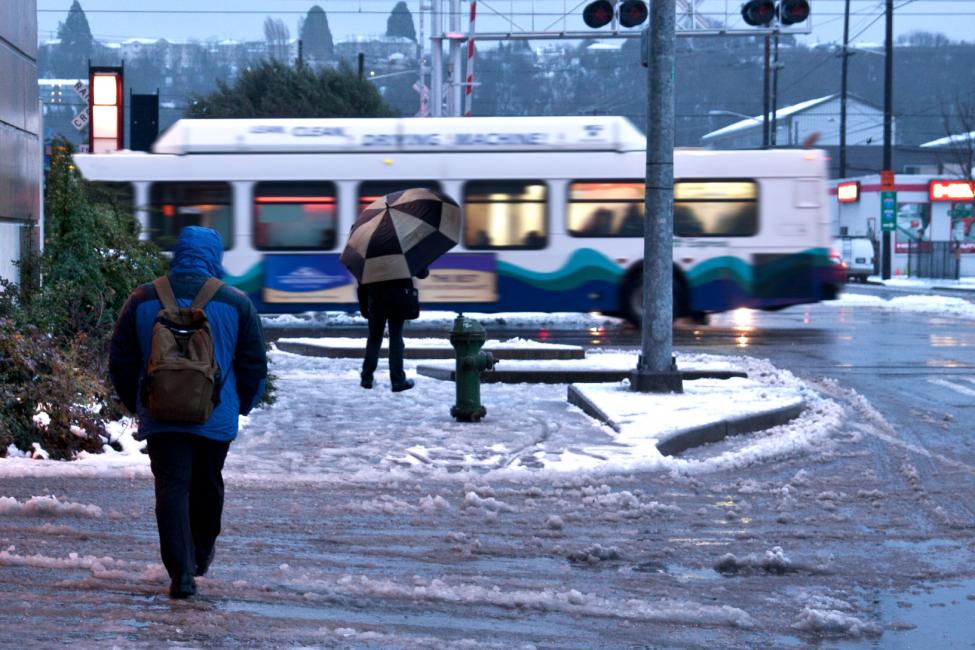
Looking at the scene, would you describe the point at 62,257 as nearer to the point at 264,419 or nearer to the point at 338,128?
the point at 264,419

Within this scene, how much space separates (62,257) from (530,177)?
38.8ft

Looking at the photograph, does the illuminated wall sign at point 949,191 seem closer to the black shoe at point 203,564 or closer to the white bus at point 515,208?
the white bus at point 515,208

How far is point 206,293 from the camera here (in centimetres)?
605

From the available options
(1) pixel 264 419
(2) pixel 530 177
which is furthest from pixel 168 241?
(1) pixel 264 419

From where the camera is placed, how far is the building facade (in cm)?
1371

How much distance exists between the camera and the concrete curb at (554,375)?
47.5 ft

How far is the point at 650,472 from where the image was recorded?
9633 millimetres

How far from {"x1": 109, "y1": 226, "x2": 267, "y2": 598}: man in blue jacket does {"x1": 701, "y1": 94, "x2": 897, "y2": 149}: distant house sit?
92010 mm

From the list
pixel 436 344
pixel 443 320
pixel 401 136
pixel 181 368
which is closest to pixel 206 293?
pixel 181 368

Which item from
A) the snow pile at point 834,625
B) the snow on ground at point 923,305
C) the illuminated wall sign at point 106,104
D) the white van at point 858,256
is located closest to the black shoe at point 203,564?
the snow pile at point 834,625

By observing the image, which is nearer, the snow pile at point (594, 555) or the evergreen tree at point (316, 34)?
the snow pile at point (594, 555)

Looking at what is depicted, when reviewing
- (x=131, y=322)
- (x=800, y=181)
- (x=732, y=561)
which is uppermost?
(x=800, y=181)

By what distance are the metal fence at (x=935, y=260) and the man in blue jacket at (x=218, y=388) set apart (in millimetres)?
48676

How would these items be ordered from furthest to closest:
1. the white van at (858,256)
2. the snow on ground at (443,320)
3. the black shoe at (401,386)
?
the white van at (858,256)
the snow on ground at (443,320)
the black shoe at (401,386)
